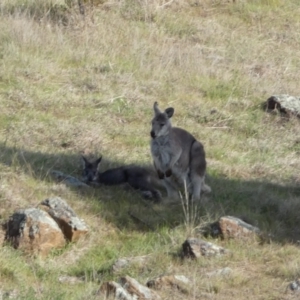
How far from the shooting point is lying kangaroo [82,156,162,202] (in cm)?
1070

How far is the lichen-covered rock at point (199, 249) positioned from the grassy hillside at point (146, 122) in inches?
5.5

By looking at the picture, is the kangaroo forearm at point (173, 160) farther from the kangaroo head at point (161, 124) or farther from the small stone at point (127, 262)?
the small stone at point (127, 262)

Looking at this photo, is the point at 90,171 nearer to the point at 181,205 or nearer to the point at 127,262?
the point at 181,205

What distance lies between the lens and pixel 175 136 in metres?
11.1

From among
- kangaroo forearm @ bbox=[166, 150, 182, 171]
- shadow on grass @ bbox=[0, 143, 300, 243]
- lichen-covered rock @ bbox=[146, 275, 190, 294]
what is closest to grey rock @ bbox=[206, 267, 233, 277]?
lichen-covered rock @ bbox=[146, 275, 190, 294]

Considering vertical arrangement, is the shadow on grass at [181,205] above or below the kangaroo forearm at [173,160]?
below

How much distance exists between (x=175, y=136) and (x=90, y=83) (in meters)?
3.17

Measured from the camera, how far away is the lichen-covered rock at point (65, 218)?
9.20 meters

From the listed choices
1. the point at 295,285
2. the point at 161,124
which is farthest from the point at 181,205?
the point at 295,285

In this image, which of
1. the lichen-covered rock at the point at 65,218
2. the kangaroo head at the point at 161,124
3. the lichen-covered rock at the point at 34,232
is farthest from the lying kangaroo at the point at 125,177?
the lichen-covered rock at the point at 34,232

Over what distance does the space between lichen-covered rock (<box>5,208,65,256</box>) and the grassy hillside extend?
0.12 metres

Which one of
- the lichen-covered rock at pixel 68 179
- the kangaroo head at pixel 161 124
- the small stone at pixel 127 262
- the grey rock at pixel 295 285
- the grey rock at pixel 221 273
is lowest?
the lichen-covered rock at pixel 68 179

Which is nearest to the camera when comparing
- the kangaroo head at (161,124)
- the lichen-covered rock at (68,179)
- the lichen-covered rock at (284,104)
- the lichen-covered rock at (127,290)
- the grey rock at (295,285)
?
the lichen-covered rock at (127,290)

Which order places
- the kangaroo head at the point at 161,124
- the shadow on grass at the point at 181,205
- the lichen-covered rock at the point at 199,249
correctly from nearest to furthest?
the lichen-covered rock at the point at 199,249 → the shadow on grass at the point at 181,205 → the kangaroo head at the point at 161,124
